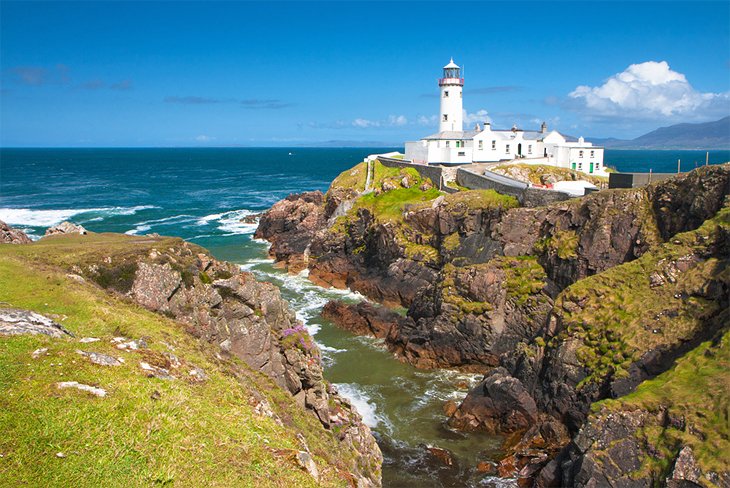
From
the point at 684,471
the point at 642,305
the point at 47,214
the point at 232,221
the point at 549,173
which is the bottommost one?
the point at 684,471

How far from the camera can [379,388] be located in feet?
102

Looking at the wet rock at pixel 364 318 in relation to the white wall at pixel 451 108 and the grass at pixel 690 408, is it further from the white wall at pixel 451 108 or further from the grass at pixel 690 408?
the white wall at pixel 451 108

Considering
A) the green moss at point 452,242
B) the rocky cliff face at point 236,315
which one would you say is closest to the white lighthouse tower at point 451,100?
the green moss at point 452,242

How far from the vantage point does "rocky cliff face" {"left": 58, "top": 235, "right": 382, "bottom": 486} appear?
20.3 m

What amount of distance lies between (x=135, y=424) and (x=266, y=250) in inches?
2154

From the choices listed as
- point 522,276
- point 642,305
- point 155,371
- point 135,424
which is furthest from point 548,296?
point 135,424

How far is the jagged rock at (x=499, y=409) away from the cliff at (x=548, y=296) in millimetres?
50

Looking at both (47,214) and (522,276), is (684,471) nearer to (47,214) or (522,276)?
(522,276)

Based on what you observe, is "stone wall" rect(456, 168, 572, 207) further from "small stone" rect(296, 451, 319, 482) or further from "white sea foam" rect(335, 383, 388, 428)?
"small stone" rect(296, 451, 319, 482)

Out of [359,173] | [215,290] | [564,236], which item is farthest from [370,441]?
[359,173]

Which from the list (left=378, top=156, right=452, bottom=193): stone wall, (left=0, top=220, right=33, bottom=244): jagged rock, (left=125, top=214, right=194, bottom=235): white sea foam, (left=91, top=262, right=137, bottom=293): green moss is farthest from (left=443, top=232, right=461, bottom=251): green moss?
(left=125, top=214, right=194, bottom=235): white sea foam

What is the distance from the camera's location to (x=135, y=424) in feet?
38.7

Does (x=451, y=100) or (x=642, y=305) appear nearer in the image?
(x=642, y=305)

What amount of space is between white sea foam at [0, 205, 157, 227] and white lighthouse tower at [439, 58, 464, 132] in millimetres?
51515
